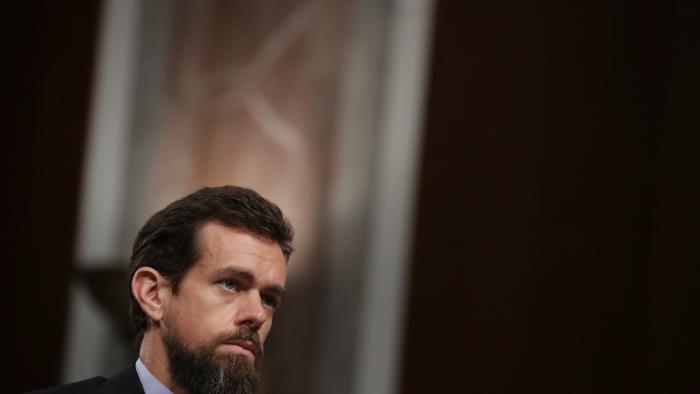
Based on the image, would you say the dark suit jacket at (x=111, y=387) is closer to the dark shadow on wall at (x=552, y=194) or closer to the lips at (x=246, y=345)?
the lips at (x=246, y=345)

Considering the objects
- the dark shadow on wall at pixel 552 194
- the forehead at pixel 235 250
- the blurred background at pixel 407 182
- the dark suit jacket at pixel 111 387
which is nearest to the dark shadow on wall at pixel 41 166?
the blurred background at pixel 407 182

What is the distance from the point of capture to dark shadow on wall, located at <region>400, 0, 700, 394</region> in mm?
4293

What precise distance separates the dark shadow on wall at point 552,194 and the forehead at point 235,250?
8.15ft

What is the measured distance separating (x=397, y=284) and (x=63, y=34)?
170 cm

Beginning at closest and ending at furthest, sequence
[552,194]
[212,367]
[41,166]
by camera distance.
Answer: [212,367] < [552,194] < [41,166]

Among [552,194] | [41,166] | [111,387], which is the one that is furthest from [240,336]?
[41,166]

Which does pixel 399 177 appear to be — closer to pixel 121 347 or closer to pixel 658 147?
pixel 658 147

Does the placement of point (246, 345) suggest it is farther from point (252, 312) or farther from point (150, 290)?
point (150, 290)

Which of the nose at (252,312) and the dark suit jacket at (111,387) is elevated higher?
the nose at (252,312)

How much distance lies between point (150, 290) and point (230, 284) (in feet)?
0.46

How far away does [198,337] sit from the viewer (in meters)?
1.82

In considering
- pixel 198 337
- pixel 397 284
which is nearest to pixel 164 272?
pixel 198 337

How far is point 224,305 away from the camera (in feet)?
5.96

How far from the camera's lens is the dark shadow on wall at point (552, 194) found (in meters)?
4.29
